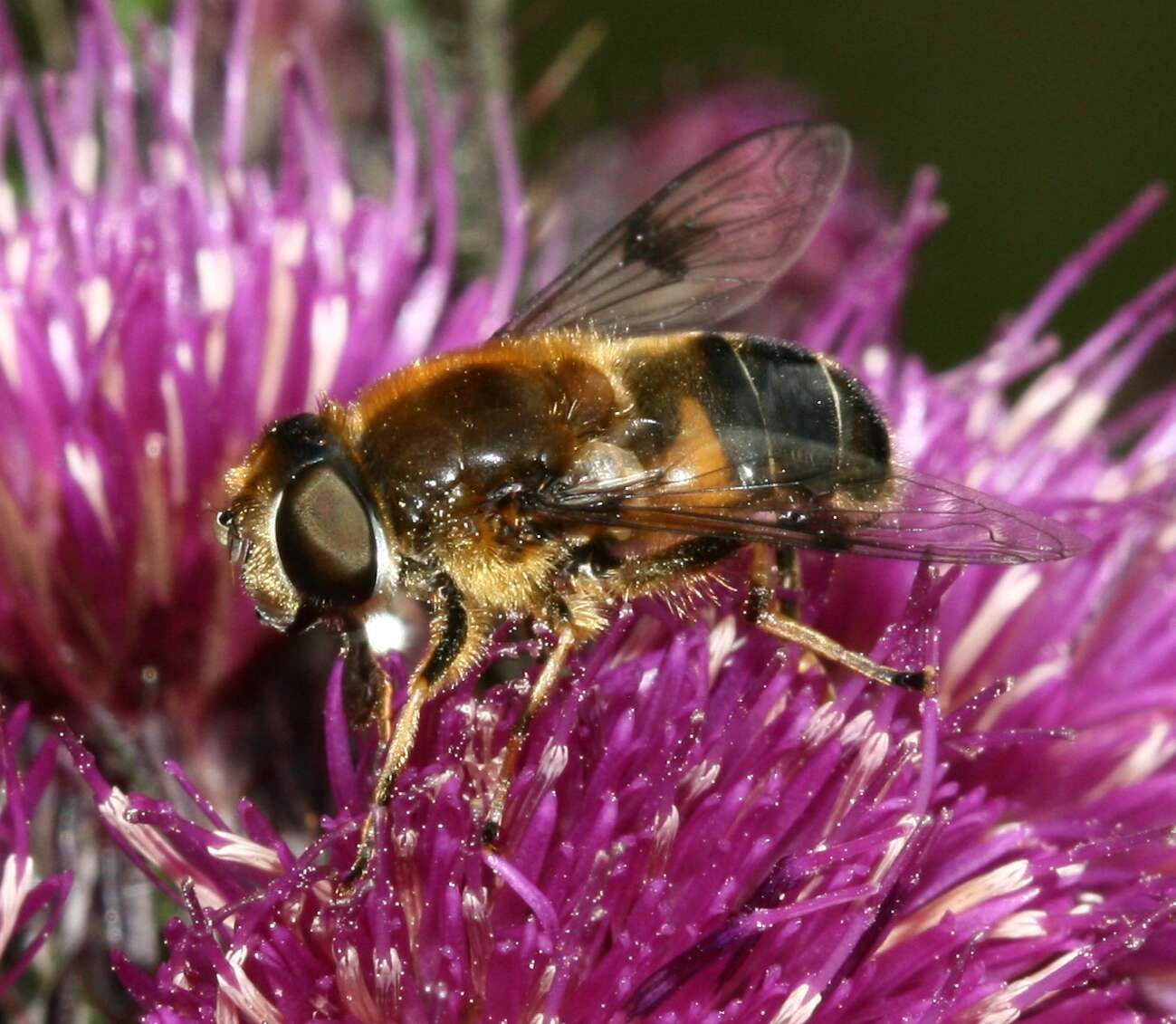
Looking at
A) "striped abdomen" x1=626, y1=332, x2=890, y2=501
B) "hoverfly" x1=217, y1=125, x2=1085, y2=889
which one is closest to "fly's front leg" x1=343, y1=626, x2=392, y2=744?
"hoverfly" x1=217, y1=125, x2=1085, y2=889

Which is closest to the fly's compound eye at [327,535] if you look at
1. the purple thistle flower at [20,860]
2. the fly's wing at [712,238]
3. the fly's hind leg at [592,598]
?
the fly's hind leg at [592,598]

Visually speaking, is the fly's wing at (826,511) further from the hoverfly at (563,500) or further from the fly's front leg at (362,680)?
the fly's front leg at (362,680)

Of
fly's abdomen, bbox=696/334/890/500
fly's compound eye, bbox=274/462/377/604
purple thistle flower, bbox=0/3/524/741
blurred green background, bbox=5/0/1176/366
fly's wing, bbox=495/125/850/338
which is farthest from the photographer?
blurred green background, bbox=5/0/1176/366

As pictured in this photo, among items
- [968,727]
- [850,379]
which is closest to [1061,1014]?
[968,727]

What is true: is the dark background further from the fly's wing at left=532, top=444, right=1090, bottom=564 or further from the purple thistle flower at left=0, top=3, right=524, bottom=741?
the fly's wing at left=532, top=444, right=1090, bottom=564

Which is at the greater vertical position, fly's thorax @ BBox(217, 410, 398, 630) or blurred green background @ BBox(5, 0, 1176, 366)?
fly's thorax @ BBox(217, 410, 398, 630)
